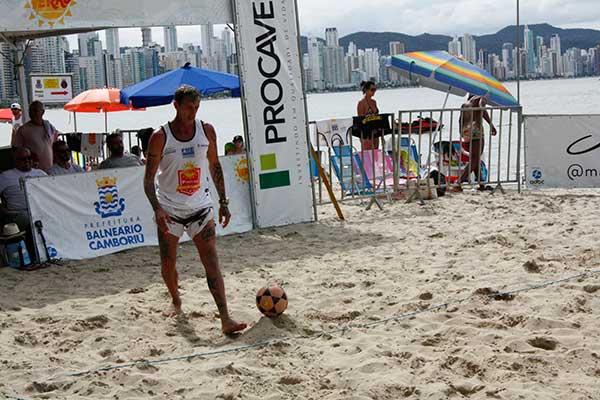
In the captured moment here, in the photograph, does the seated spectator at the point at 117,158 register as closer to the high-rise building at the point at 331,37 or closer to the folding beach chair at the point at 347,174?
the folding beach chair at the point at 347,174

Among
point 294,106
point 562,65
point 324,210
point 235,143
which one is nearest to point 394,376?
point 294,106

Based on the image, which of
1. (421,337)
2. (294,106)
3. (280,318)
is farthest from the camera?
(294,106)

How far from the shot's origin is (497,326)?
18.1 feet

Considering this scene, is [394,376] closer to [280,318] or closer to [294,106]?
[280,318]

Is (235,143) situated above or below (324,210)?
above

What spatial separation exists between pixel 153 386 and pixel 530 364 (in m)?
2.17

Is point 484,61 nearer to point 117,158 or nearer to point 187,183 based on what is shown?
point 117,158

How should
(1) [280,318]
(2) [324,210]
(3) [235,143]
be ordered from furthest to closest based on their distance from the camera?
(3) [235,143] → (2) [324,210] → (1) [280,318]

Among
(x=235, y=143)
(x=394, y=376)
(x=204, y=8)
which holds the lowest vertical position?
(x=394, y=376)

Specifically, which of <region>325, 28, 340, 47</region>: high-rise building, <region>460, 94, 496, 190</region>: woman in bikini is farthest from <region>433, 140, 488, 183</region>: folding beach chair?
<region>325, 28, 340, 47</region>: high-rise building

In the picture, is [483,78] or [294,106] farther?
[483,78]

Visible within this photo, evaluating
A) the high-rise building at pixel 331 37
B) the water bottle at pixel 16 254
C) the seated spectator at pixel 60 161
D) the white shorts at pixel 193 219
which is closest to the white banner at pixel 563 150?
the seated spectator at pixel 60 161

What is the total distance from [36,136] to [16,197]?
2115 millimetres

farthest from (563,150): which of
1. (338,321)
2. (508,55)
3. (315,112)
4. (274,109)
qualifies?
(508,55)
